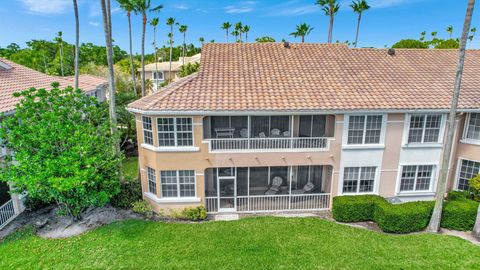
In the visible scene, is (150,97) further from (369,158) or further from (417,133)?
(417,133)

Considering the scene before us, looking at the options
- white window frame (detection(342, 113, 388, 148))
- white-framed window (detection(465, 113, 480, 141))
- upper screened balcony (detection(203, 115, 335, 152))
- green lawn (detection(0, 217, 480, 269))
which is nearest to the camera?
green lawn (detection(0, 217, 480, 269))

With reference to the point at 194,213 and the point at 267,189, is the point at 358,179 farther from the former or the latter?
the point at 194,213

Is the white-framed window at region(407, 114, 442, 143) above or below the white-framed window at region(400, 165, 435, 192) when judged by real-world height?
above

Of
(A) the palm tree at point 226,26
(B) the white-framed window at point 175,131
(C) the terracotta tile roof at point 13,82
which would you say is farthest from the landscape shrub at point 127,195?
(A) the palm tree at point 226,26

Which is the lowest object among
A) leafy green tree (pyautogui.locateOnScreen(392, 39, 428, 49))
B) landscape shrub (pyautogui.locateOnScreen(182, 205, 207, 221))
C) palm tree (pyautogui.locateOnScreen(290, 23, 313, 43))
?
landscape shrub (pyautogui.locateOnScreen(182, 205, 207, 221))

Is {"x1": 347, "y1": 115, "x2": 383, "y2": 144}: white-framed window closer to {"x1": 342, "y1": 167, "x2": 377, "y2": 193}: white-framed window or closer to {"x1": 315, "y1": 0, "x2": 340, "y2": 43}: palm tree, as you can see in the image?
{"x1": 342, "y1": 167, "x2": 377, "y2": 193}: white-framed window

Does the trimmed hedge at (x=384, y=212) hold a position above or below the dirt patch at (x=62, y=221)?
above

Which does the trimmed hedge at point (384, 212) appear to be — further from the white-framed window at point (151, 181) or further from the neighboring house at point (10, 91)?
the neighboring house at point (10, 91)

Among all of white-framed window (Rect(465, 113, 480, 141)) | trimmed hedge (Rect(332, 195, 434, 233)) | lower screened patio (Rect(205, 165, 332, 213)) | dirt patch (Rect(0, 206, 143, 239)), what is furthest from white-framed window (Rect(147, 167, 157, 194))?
white-framed window (Rect(465, 113, 480, 141))
